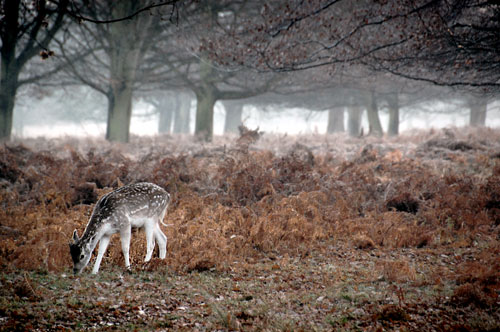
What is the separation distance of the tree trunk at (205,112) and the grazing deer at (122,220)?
13436 mm

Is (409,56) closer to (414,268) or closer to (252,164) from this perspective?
(252,164)

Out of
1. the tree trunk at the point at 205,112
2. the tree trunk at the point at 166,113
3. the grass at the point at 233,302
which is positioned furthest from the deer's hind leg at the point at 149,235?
the tree trunk at the point at 166,113

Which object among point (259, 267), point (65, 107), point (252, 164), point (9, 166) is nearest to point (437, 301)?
point (259, 267)

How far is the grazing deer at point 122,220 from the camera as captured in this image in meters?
5.02

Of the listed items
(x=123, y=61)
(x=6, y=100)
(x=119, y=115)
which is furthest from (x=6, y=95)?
(x=123, y=61)

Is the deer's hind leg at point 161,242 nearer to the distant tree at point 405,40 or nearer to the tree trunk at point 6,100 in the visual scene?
the distant tree at point 405,40

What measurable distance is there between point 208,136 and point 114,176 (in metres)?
10.2

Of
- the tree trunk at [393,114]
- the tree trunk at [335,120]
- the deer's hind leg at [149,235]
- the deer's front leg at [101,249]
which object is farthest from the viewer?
the tree trunk at [335,120]

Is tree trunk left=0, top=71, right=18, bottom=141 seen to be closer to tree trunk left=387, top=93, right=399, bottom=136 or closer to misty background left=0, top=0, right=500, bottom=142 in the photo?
misty background left=0, top=0, right=500, bottom=142

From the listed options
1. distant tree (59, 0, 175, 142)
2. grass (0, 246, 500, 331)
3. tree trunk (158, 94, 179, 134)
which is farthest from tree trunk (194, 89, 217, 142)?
tree trunk (158, 94, 179, 134)

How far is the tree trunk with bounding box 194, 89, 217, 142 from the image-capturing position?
63.9 ft

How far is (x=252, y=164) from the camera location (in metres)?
9.67

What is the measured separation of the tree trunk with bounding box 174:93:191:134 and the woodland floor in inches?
1081

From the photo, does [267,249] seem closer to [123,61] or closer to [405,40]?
[405,40]
